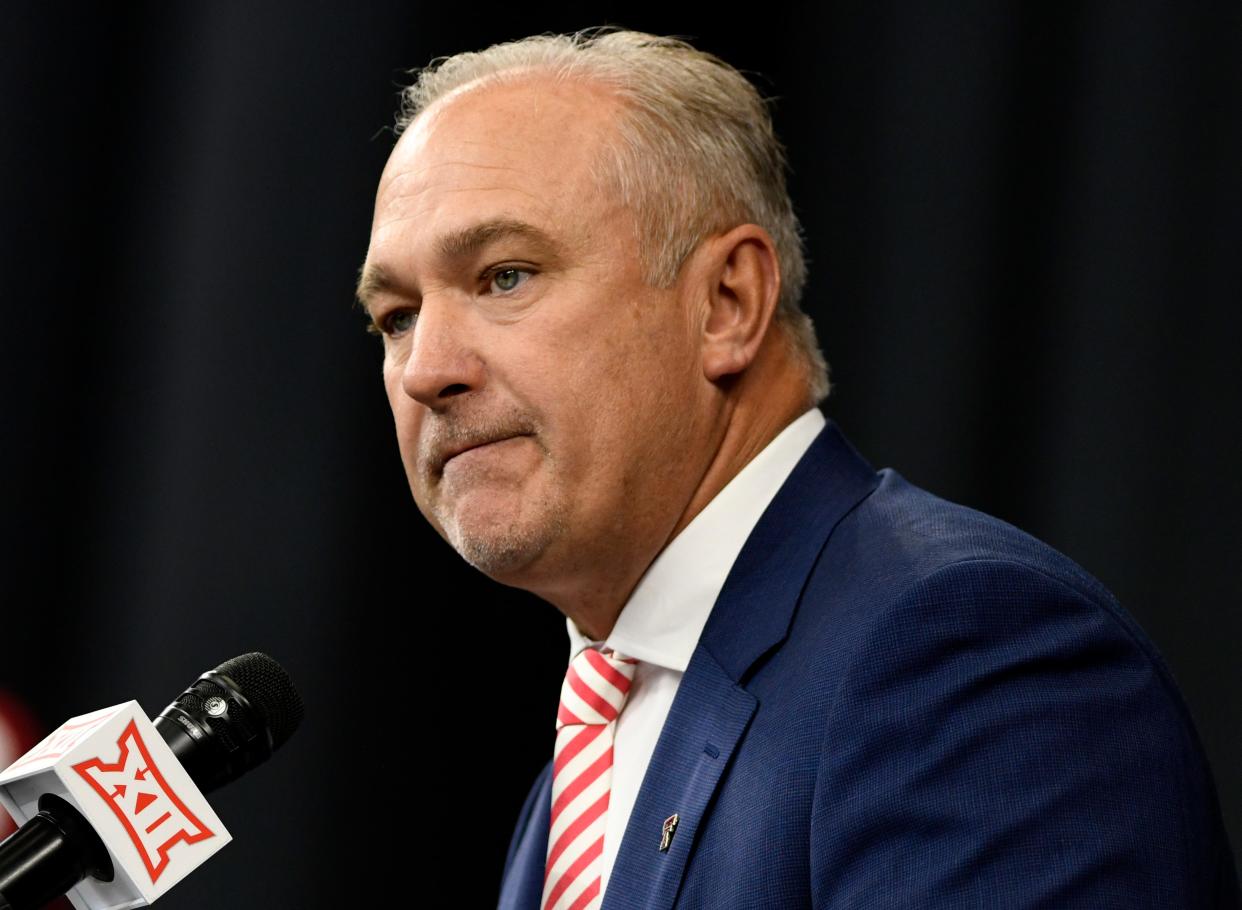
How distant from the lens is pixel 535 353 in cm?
161

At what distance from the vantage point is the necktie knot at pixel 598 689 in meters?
1.69

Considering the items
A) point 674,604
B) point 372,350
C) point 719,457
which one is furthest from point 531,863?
point 372,350

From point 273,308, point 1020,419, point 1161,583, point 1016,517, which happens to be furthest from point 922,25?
point 273,308

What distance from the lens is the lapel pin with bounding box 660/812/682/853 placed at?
1431 millimetres

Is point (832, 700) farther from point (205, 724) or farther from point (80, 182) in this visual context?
point (80, 182)

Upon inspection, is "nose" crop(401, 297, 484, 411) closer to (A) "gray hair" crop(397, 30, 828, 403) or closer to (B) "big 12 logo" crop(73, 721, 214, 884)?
(A) "gray hair" crop(397, 30, 828, 403)

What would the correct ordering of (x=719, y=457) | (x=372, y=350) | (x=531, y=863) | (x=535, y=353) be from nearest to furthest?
(x=535, y=353)
(x=719, y=457)
(x=531, y=863)
(x=372, y=350)

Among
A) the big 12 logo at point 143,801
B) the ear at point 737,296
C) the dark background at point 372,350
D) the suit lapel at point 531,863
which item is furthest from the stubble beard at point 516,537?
the dark background at point 372,350

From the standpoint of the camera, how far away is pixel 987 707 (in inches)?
48.1

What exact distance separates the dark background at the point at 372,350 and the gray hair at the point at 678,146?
70cm

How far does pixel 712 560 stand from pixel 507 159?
51 cm

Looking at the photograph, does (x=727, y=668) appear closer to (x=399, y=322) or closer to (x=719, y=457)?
(x=719, y=457)

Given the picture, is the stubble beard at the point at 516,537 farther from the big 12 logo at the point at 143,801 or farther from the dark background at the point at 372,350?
the dark background at the point at 372,350

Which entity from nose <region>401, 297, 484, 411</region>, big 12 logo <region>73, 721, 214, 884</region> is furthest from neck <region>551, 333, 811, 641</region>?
big 12 logo <region>73, 721, 214, 884</region>
